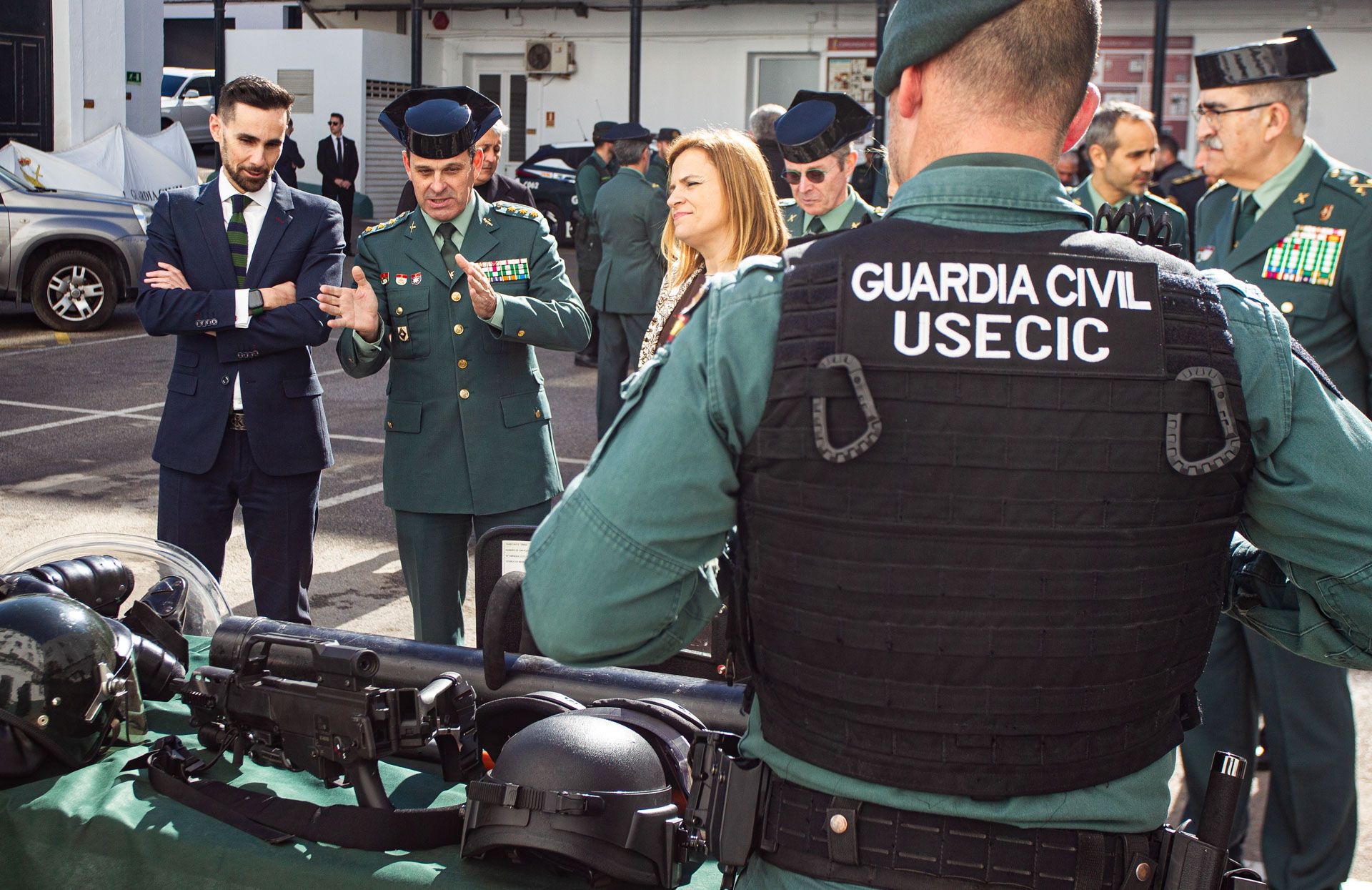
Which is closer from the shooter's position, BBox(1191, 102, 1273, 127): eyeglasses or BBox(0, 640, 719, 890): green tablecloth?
BBox(0, 640, 719, 890): green tablecloth

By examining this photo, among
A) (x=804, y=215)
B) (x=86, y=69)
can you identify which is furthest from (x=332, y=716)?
(x=86, y=69)

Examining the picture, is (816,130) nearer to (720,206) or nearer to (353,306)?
(720,206)

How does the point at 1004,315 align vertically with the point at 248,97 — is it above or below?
below

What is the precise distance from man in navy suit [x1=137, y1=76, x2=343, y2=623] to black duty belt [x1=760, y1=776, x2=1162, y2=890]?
9.29 ft

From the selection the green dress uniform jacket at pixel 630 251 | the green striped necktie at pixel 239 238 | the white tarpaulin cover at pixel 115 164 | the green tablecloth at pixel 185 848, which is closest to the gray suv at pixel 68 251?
the white tarpaulin cover at pixel 115 164

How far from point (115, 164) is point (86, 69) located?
120cm

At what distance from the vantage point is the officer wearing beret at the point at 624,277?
26.0 ft

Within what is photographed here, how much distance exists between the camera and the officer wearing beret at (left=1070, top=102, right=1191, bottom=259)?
5.01 meters

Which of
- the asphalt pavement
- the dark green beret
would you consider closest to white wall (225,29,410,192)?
the asphalt pavement

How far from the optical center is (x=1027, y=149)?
1466 mm

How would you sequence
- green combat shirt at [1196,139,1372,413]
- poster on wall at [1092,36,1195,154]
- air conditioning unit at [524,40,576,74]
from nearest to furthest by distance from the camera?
green combat shirt at [1196,139,1372,413], poster on wall at [1092,36,1195,154], air conditioning unit at [524,40,576,74]

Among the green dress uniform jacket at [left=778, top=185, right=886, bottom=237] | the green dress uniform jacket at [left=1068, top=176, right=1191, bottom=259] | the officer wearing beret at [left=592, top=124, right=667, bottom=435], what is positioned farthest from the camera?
the officer wearing beret at [left=592, top=124, right=667, bottom=435]

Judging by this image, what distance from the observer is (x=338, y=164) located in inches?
773

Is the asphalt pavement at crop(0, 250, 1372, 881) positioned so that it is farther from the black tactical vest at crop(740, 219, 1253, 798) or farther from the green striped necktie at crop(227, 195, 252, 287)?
the black tactical vest at crop(740, 219, 1253, 798)
